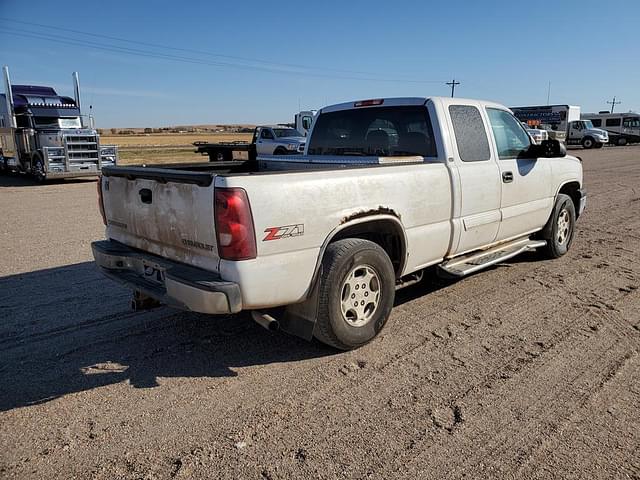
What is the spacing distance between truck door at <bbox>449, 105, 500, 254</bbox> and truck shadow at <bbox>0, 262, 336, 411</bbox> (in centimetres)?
193

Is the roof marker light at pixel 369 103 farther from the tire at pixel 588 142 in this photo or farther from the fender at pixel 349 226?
the tire at pixel 588 142

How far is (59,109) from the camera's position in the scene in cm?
1767

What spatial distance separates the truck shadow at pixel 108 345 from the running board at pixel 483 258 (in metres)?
1.53

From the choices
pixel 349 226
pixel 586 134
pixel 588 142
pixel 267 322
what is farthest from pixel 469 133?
pixel 588 142

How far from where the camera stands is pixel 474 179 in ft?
16.1

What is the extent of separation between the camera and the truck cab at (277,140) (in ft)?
76.9

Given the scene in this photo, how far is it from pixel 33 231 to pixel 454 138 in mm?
7271

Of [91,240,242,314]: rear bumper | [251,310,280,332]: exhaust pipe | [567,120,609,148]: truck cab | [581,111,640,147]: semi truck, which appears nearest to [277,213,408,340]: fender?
[251,310,280,332]: exhaust pipe

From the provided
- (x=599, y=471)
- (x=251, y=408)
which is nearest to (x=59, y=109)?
(x=251, y=408)

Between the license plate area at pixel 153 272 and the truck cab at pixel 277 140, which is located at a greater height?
the truck cab at pixel 277 140

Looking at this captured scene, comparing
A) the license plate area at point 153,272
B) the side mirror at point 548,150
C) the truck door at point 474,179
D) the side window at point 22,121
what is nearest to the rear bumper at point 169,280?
the license plate area at point 153,272

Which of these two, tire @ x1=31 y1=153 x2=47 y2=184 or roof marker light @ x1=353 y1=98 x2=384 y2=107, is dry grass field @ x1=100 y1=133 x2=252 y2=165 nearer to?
tire @ x1=31 y1=153 x2=47 y2=184

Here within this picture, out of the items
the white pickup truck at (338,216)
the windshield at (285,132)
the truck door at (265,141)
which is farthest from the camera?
the windshield at (285,132)

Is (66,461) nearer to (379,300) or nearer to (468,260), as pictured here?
(379,300)
